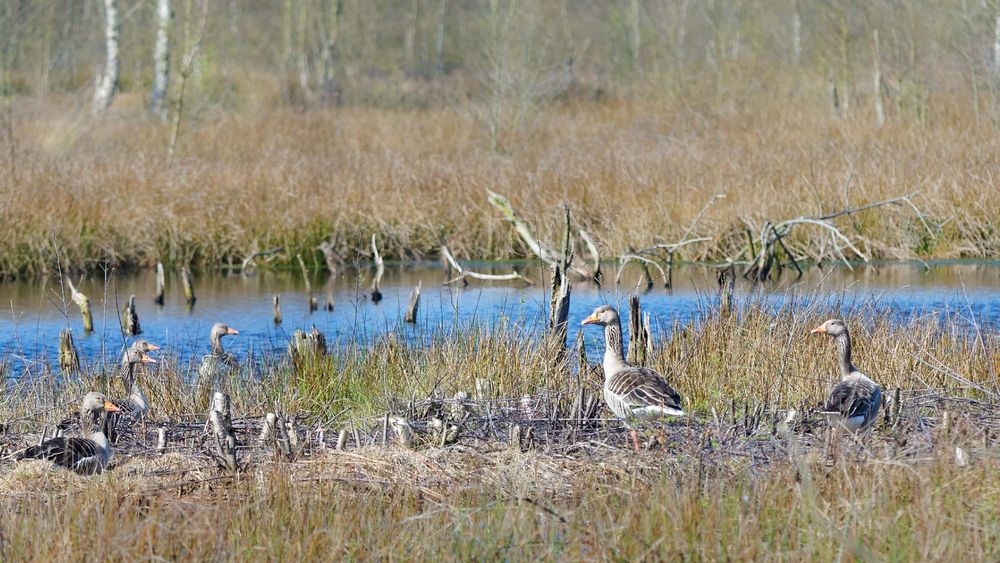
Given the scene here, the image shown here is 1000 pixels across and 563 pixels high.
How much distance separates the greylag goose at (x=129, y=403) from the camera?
6.83 meters

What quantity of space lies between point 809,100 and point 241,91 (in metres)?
17.0

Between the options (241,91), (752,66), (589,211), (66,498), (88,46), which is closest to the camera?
(66,498)

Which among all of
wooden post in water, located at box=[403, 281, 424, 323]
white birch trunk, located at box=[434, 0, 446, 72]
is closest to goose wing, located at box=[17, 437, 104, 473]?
wooden post in water, located at box=[403, 281, 424, 323]

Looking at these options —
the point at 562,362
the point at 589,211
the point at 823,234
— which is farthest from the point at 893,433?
the point at 589,211

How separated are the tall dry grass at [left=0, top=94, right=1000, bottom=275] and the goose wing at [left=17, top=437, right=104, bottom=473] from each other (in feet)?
32.4

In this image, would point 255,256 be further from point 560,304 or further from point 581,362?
point 581,362

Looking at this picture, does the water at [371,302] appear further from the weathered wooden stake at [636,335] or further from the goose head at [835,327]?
the goose head at [835,327]

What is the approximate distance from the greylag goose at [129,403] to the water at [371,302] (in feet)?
5.89

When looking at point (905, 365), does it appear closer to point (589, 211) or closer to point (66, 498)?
point (66, 498)

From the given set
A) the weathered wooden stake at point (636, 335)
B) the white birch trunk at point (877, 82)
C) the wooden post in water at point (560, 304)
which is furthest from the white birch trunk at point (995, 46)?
the wooden post in water at point (560, 304)

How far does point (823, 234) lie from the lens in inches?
658

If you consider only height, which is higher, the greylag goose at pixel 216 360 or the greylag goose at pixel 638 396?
the greylag goose at pixel 638 396

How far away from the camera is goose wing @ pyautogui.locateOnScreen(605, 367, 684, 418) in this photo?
251 inches

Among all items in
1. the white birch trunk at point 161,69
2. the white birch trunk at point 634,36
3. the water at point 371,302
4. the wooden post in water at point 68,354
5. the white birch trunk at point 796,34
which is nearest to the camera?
the wooden post in water at point 68,354
